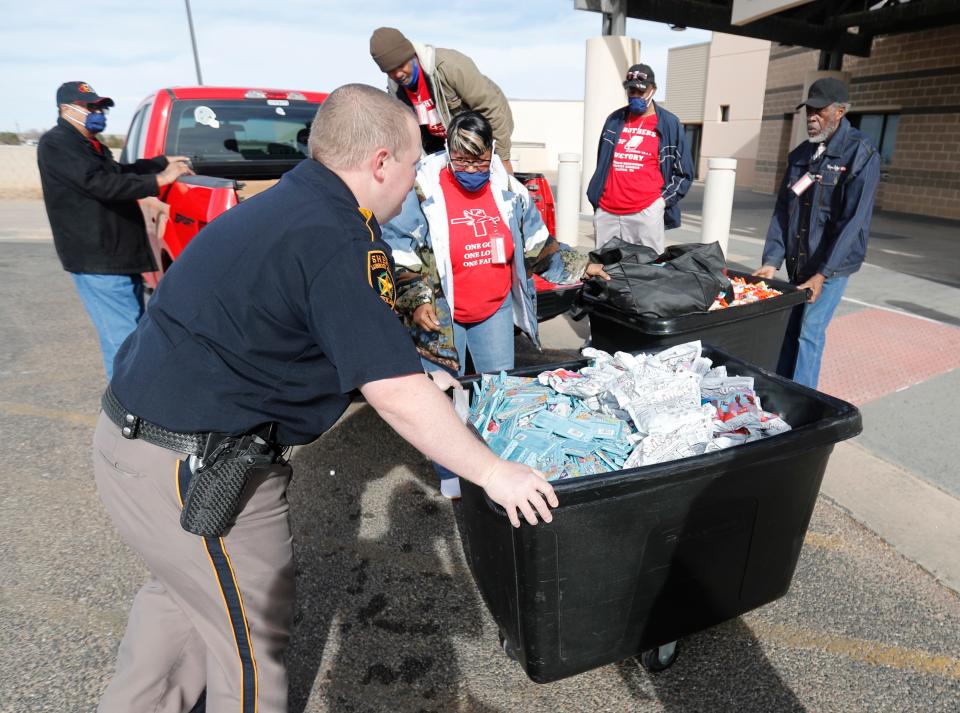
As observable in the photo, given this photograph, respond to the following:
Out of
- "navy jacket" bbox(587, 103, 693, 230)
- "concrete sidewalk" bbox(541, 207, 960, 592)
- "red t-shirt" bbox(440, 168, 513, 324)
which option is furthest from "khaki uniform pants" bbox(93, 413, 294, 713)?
"navy jacket" bbox(587, 103, 693, 230)

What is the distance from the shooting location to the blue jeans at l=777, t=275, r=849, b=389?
150 inches

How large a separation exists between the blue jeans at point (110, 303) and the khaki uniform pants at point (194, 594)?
2.94m

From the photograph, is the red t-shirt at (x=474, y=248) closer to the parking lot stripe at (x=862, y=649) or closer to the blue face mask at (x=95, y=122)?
the parking lot stripe at (x=862, y=649)

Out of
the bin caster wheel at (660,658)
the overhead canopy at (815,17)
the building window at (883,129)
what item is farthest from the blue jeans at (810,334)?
the building window at (883,129)

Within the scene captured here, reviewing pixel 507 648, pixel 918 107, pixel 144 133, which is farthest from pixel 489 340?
pixel 918 107

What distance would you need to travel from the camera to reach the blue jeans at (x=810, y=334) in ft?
12.5

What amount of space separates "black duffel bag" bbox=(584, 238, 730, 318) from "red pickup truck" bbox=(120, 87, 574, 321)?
0.83 m

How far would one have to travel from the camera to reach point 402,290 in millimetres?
2904

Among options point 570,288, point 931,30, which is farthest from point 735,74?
point 570,288

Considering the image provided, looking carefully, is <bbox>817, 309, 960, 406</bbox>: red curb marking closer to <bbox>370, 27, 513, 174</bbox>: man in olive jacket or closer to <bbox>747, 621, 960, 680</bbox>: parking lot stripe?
<bbox>747, 621, 960, 680</bbox>: parking lot stripe

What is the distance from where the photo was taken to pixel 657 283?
3160 mm

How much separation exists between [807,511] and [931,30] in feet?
52.9

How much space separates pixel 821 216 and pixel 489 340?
88.8 inches

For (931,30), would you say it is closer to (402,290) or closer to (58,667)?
(402,290)
